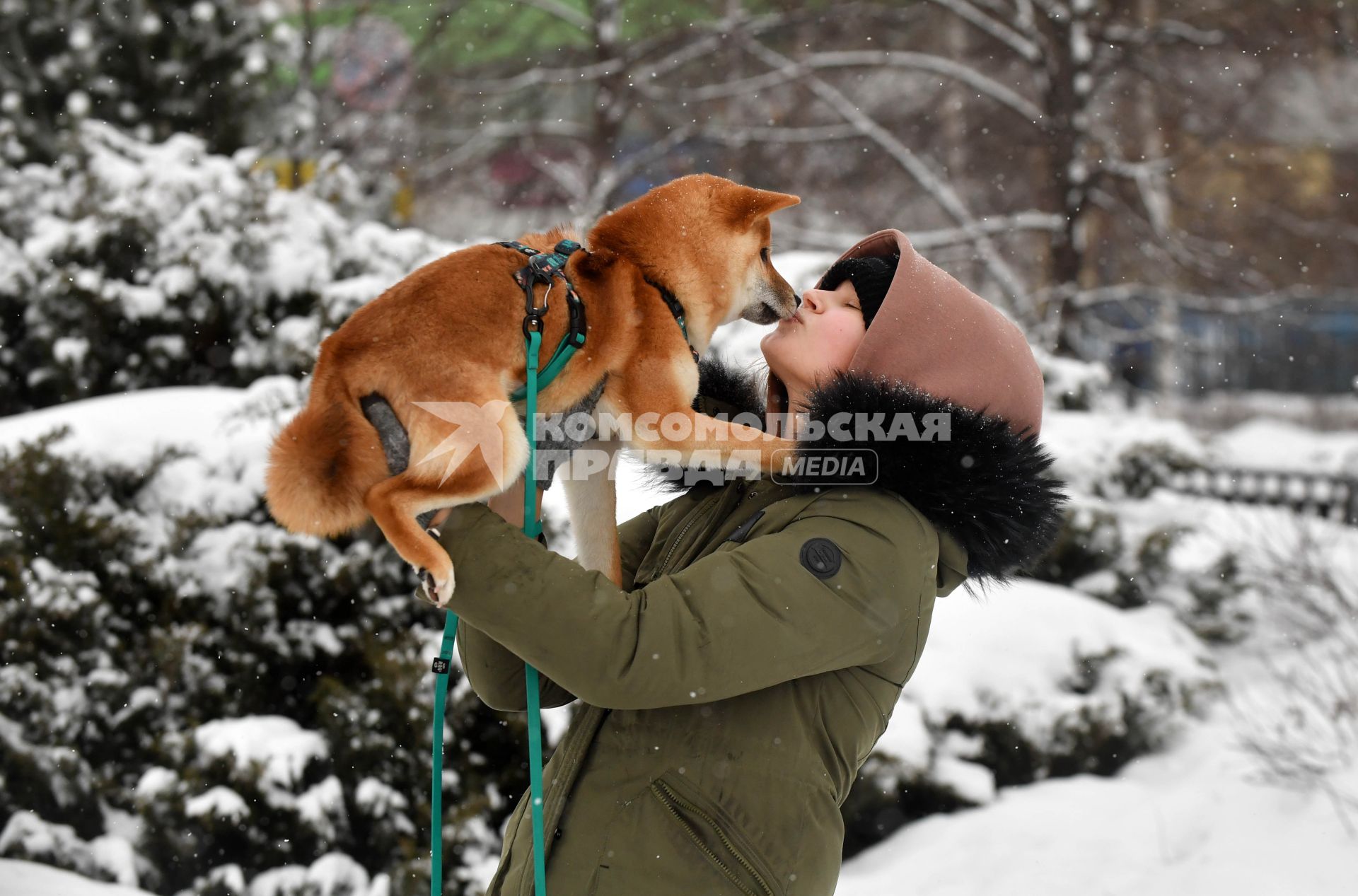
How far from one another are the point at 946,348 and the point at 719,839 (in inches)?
34.7

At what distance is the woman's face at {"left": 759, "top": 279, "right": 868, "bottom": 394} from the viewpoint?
1927mm

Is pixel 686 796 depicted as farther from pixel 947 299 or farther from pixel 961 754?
pixel 961 754

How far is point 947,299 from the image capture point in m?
1.75

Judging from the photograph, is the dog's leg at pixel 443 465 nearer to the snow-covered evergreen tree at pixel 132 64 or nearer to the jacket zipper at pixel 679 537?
the jacket zipper at pixel 679 537

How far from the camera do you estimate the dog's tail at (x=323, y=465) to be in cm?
162

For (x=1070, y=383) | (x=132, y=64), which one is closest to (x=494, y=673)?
(x=1070, y=383)

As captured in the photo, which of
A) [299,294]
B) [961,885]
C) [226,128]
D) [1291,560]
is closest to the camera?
[961,885]

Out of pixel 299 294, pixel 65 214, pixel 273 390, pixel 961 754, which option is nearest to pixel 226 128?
pixel 65 214

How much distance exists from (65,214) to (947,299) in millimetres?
6159

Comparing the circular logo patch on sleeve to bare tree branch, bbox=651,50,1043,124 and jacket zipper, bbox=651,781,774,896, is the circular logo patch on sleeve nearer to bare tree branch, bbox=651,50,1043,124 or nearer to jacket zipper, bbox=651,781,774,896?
jacket zipper, bbox=651,781,774,896

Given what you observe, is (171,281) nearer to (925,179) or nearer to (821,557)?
(821,557)

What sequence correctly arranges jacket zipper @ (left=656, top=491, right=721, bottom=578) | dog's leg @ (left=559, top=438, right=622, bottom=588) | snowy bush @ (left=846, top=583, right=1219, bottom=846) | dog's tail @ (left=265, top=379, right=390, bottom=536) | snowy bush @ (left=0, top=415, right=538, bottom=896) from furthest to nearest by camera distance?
snowy bush @ (left=846, top=583, right=1219, bottom=846), snowy bush @ (left=0, top=415, right=538, bottom=896), dog's leg @ (left=559, top=438, right=622, bottom=588), jacket zipper @ (left=656, top=491, right=721, bottom=578), dog's tail @ (left=265, top=379, right=390, bottom=536)

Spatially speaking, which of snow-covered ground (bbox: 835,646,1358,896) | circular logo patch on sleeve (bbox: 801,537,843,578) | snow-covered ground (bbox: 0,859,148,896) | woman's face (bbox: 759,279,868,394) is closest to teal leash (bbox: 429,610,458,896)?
circular logo patch on sleeve (bbox: 801,537,843,578)

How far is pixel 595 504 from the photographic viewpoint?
2104 mm
